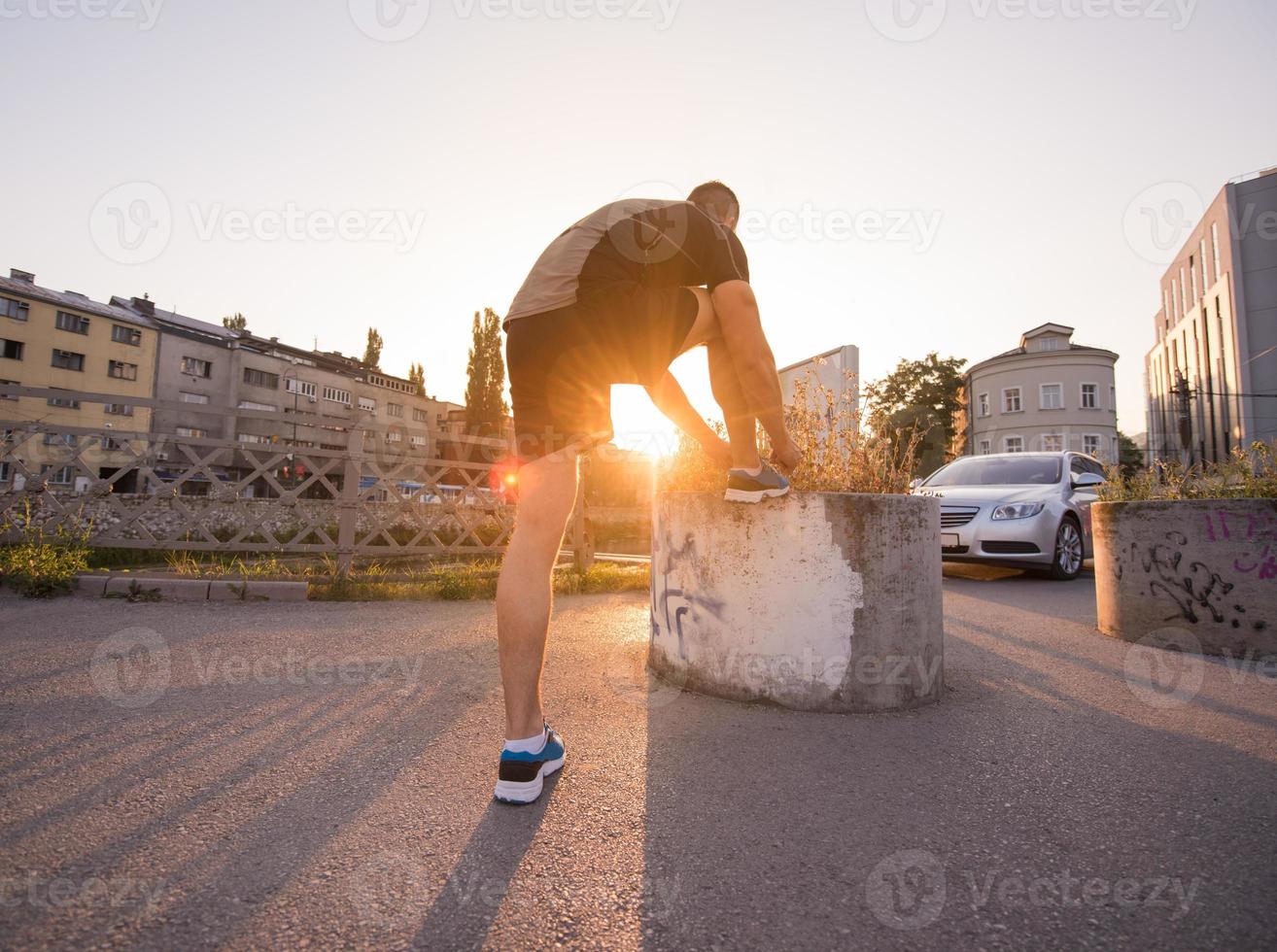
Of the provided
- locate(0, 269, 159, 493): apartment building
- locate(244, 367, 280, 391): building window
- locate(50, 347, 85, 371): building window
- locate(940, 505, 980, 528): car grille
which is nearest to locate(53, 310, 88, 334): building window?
locate(0, 269, 159, 493): apartment building

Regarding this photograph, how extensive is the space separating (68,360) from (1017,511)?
171ft

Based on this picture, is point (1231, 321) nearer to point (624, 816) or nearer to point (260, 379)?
point (624, 816)

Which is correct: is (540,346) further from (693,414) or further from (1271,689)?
(1271,689)

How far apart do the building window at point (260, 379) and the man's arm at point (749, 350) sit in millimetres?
54705

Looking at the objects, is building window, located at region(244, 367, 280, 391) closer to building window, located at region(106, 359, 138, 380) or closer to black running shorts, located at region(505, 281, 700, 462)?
building window, located at region(106, 359, 138, 380)

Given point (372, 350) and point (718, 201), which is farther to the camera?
point (372, 350)

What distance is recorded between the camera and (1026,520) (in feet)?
22.8

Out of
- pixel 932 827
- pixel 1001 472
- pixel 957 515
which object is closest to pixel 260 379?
pixel 1001 472

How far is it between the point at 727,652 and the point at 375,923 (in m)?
1.59

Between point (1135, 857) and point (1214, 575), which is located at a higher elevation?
point (1214, 575)

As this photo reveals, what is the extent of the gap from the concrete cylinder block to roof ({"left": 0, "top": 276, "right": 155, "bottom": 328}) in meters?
51.3

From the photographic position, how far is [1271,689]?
2.68 m

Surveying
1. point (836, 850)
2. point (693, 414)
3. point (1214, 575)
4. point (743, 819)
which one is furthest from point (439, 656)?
point (1214, 575)

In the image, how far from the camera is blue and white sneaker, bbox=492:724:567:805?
5.14 ft
